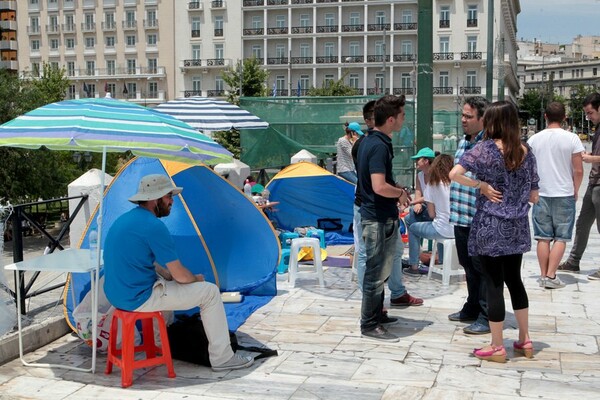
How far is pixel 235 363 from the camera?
5.33m

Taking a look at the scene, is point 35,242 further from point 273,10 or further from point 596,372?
point 273,10

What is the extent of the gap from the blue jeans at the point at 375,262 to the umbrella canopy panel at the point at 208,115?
5959 mm

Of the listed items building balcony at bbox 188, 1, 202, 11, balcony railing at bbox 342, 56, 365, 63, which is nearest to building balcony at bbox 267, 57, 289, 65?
balcony railing at bbox 342, 56, 365, 63

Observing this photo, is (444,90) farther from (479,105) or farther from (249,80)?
(479,105)

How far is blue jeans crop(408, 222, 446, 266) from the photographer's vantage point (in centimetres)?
793

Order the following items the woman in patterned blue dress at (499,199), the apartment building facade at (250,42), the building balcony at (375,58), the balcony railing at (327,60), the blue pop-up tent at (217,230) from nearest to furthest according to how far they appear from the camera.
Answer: the woman in patterned blue dress at (499,199), the blue pop-up tent at (217,230), the apartment building facade at (250,42), the building balcony at (375,58), the balcony railing at (327,60)

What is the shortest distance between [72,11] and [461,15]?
135ft

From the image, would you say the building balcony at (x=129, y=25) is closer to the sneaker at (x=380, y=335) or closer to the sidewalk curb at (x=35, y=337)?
the sidewalk curb at (x=35, y=337)

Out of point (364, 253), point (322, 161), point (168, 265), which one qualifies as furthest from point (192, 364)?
point (322, 161)

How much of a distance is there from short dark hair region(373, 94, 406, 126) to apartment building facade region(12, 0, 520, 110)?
65.0 m

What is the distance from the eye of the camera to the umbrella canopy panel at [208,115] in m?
11.5

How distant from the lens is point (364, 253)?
6543 mm

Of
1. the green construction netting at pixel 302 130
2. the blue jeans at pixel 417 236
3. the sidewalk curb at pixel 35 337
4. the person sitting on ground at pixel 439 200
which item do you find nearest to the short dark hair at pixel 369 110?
the person sitting on ground at pixel 439 200

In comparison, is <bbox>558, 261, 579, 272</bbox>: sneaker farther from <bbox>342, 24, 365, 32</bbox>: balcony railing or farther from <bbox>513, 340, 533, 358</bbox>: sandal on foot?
<bbox>342, 24, 365, 32</bbox>: balcony railing
